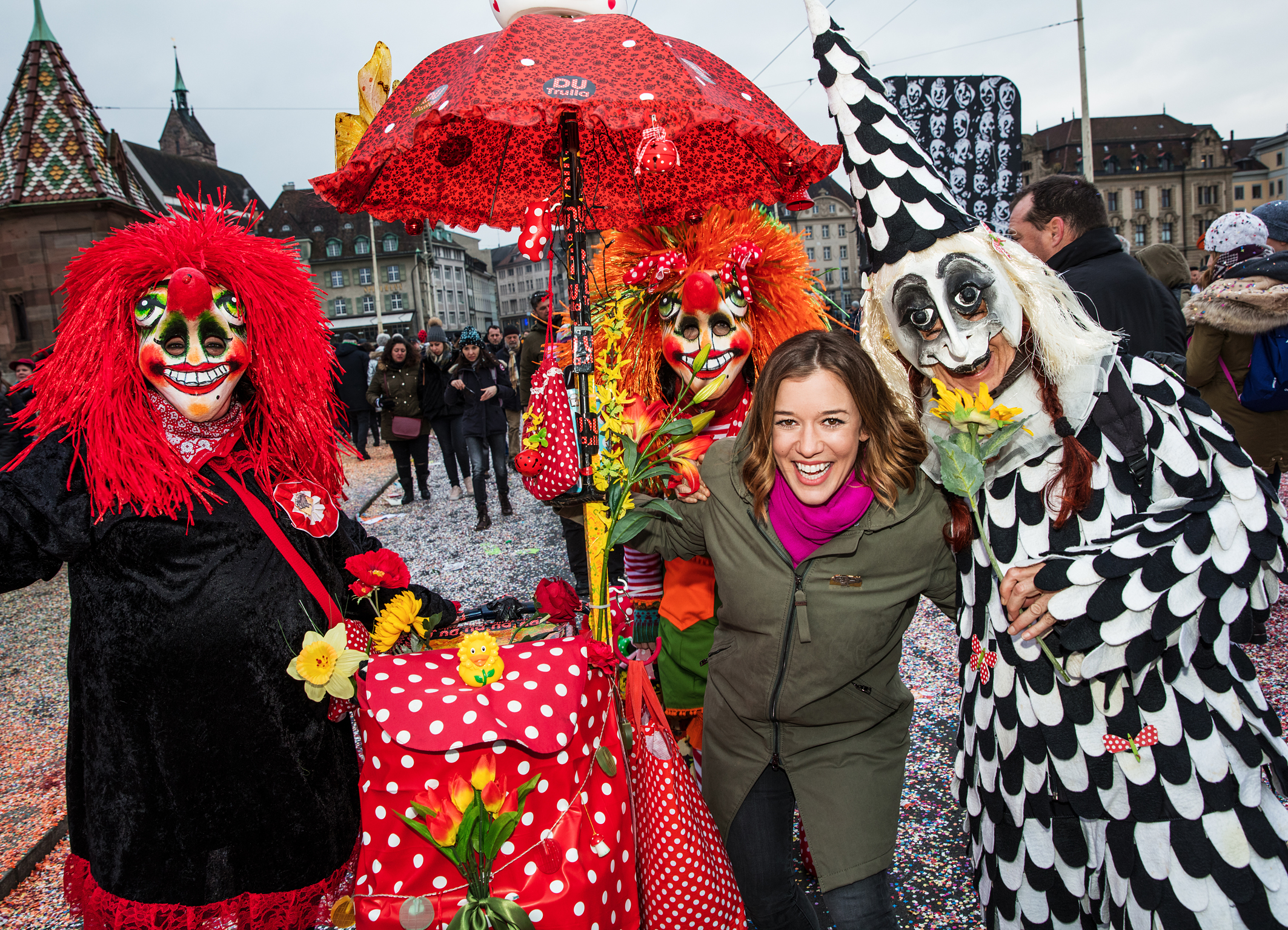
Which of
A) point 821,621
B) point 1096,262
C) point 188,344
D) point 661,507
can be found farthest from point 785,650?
point 1096,262

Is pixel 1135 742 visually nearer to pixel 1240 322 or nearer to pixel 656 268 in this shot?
pixel 656 268

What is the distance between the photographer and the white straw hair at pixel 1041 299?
1422mm

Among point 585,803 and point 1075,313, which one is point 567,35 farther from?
point 585,803

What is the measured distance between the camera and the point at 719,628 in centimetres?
→ 184

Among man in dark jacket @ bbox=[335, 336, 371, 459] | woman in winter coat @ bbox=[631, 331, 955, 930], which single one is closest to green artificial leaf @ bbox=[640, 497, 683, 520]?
woman in winter coat @ bbox=[631, 331, 955, 930]

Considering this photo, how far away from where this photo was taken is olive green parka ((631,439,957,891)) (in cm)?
159

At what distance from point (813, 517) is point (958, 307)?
507 mm

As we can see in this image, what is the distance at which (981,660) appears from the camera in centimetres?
153

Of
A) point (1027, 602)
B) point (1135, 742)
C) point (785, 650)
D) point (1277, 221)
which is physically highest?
point (1277, 221)

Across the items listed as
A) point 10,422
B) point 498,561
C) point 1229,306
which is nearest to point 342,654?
point 10,422

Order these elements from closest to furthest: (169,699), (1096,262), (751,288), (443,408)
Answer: (169,699)
(751,288)
(1096,262)
(443,408)

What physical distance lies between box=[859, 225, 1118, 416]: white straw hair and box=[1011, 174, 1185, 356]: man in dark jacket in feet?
4.65

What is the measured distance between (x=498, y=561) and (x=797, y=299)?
4.10 m

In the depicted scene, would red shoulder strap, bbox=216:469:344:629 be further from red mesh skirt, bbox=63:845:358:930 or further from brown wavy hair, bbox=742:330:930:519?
brown wavy hair, bbox=742:330:930:519
